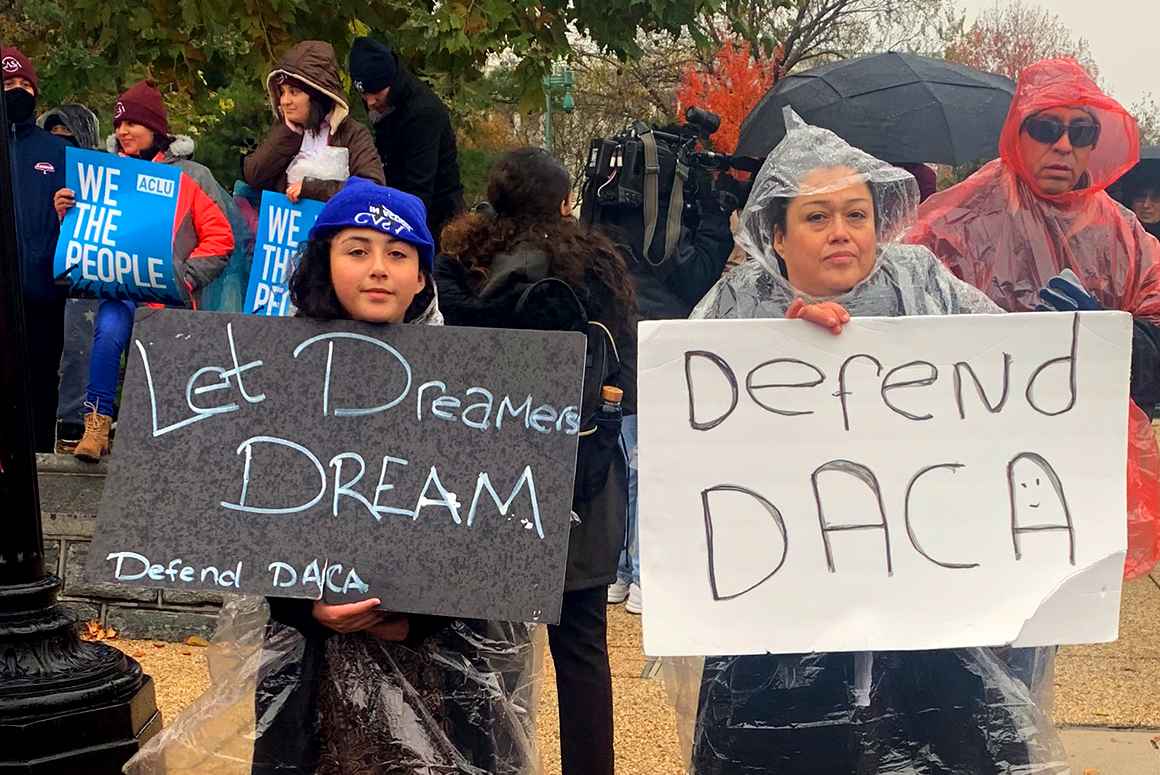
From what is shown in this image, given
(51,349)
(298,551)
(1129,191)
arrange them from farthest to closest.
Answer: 1. (1129,191)
2. (51,349)
3. (298,551)

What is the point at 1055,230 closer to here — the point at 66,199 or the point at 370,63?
the point at 370,63

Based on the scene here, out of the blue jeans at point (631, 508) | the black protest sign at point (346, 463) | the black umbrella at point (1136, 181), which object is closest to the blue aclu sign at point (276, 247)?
the blue jeans at point (631, 508)

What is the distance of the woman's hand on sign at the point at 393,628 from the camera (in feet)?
8.16

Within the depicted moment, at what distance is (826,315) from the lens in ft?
8.40

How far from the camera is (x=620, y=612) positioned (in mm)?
5789

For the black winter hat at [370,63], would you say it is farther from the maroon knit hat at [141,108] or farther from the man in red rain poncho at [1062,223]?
the man in red rain poncho at [1062,223]

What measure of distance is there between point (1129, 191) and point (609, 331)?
302 inches

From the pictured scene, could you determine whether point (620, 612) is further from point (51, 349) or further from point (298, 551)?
point (298, 551)

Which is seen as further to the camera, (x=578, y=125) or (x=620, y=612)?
(x=578, y=125)

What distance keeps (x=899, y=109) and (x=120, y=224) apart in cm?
419

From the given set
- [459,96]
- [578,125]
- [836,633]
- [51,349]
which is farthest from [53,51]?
[578,125]

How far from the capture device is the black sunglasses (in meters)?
3.57

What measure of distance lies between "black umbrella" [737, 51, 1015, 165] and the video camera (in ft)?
6.23

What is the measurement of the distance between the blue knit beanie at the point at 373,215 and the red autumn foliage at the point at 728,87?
28657 millimetres
